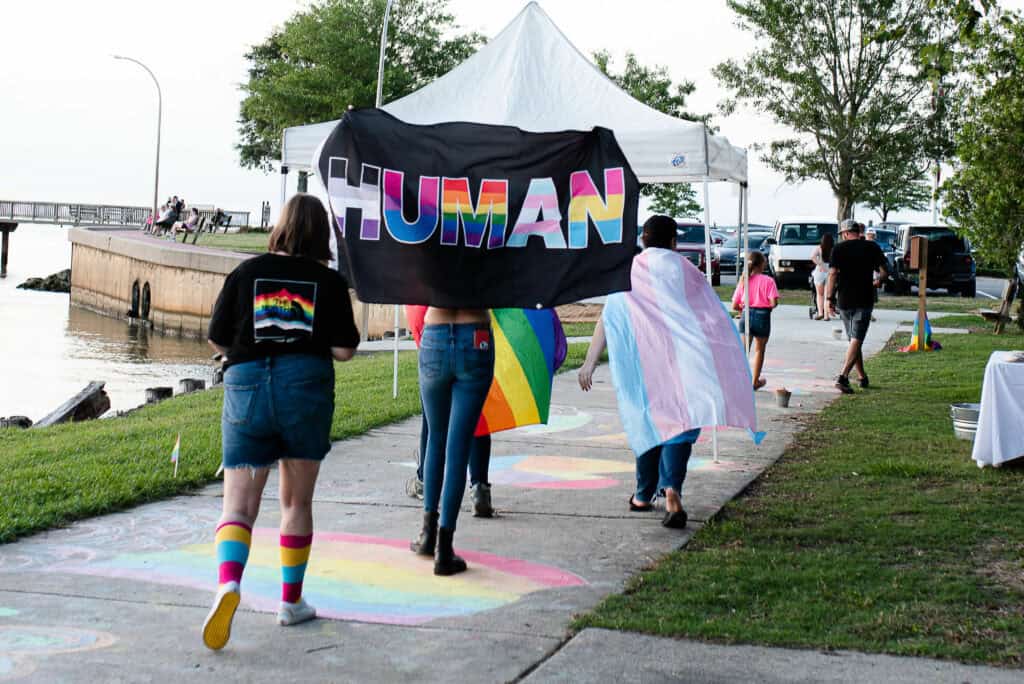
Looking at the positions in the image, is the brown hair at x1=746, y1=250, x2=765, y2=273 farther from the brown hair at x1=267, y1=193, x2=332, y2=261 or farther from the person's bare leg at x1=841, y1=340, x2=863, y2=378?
the brown hair at x1=267, y1=193, x2=332, y2=261

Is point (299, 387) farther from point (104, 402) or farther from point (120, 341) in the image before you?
point (120, 341)

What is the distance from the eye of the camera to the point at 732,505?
735 centimetres

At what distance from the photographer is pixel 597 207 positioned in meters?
6.66

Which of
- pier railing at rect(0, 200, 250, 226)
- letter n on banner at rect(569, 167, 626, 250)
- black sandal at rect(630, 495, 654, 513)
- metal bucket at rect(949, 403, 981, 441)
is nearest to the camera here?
letter n on banner at rect(569, 167, 626, 250)

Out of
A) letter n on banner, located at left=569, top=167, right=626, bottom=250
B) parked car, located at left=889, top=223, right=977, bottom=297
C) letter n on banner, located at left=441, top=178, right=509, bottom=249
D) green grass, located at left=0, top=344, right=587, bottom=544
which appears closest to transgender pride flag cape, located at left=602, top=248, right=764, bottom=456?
letter n on banner, located at left=569, top=167, right=626, bottom=250

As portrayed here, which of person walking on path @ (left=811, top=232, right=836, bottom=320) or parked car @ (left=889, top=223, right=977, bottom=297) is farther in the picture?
parked car @ (left=889, top=223, right=977, bottom=297)

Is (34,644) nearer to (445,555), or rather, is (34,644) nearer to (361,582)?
(361,582)

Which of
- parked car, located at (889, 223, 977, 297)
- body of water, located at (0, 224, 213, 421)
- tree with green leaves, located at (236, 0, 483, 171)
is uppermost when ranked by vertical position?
tree with green leaves, located at (236, 0, 483, 171)

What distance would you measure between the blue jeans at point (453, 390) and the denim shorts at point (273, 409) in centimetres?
106

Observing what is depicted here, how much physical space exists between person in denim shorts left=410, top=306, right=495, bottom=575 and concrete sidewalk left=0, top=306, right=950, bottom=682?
11.0 inches

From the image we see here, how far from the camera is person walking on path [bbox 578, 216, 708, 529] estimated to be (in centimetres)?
673

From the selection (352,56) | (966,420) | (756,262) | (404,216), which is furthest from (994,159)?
(352,56)

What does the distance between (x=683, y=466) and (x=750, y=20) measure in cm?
4229

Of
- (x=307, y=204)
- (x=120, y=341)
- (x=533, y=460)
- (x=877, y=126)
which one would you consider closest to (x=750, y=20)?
(x=877, y=126)
